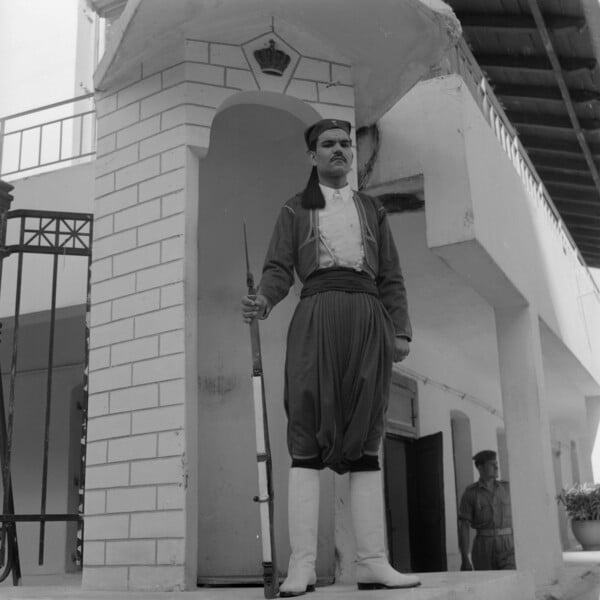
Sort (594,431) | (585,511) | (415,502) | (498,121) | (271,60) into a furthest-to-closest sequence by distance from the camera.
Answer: (594,431), (585,511), (415,502), (498,121), (271,60)

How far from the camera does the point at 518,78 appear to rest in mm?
10250

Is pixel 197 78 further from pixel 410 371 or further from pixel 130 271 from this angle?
pixel 410 371

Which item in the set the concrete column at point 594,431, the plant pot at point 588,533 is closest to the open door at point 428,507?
the plant pot at point 588,533

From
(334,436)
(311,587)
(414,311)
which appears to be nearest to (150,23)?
(334,436)

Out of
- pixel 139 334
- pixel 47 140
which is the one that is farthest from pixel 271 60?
pixel 47 140

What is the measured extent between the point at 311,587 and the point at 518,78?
8091mm

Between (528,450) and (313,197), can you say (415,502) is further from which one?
(313,197)

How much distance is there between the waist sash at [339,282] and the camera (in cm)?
372

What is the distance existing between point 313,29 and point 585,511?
24.8ft

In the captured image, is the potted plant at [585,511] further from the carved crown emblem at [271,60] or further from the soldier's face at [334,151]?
the soldier's face at [334,151]

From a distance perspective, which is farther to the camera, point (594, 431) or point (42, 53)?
point (42, 53)

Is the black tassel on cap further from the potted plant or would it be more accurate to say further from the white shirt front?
the potted plant

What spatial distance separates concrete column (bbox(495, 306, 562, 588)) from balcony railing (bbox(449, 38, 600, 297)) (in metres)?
1.50

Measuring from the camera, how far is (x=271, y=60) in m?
4.96
